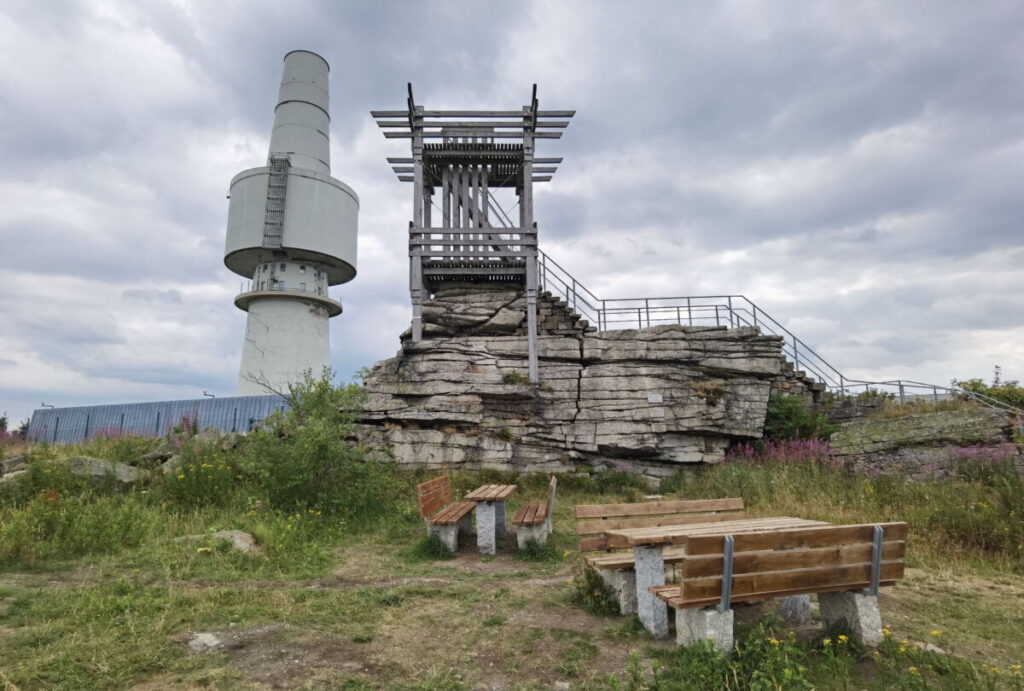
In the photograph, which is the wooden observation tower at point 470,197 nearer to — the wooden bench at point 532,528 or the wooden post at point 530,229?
the wooden post at point 530,229

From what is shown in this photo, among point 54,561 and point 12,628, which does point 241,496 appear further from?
point 12,628

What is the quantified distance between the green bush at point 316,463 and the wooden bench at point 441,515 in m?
1.38

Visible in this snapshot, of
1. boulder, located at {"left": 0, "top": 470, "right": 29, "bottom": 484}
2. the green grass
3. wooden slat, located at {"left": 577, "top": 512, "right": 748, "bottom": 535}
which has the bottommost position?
the green grass

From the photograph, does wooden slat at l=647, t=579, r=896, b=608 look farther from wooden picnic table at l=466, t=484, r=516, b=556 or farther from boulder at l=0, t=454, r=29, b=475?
boulder at l=0, t=454, r=29, b=475

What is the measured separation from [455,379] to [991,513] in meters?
10.9

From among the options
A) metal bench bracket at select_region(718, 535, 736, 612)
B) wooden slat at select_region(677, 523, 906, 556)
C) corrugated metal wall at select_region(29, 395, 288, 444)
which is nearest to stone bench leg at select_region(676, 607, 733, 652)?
metal bench bracket at select_region(718, 535, 736, 612)

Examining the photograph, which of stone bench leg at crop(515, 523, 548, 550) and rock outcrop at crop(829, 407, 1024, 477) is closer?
stone bench leg at crop(515, 523, 548, 550)

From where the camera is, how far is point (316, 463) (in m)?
9.34

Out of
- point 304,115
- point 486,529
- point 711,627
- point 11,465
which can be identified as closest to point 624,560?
point 711,627

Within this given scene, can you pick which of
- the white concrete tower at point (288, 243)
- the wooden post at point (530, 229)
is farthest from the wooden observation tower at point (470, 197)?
the white concrete tower at point (288, 243)

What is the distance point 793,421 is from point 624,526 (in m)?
11.1

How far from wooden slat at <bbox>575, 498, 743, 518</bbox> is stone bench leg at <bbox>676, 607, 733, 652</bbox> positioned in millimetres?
1650

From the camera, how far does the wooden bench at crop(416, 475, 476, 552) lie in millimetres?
7542

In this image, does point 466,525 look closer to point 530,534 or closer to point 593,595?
point 530,534
